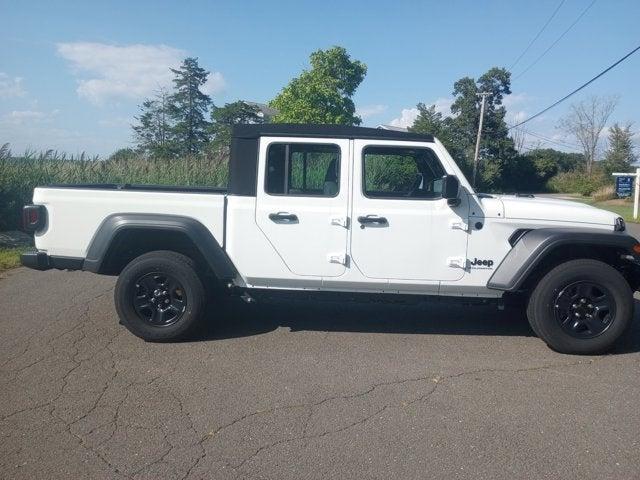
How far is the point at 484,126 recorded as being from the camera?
44.6 meters

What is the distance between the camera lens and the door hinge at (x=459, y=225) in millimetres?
5320

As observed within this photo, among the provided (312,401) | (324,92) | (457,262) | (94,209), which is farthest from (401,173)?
(324,92)

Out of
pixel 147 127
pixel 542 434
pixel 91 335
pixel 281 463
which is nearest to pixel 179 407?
pixel 281 463

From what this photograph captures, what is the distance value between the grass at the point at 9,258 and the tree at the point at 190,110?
25616mm

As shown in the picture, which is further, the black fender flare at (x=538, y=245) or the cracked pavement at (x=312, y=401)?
the black fender flare at (x=538, y=245)

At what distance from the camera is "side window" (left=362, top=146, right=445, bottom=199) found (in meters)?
5.48

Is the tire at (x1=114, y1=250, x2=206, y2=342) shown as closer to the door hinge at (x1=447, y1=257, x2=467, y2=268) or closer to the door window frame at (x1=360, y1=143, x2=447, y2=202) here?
the door window frame at (x1=360, y1=143, x2=447, y2=202)

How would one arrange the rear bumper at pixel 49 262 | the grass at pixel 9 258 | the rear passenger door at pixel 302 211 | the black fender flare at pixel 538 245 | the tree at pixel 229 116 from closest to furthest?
the black fender flare at pixel 538 245 < the rear passenger door at pixel 302 211 < the rear bumper at pixel 49 262 < the grass at pixel 9 258 < the tree at pixel 229 116

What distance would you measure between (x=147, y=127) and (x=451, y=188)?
110 ft

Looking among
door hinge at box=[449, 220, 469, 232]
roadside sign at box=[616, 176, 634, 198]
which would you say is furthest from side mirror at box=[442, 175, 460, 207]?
roadside sign at box=[616, 176, 634, 198]

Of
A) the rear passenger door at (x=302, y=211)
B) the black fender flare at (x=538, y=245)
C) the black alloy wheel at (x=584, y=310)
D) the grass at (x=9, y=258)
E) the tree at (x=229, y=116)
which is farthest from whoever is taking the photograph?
the tree at (x=229, y=116)

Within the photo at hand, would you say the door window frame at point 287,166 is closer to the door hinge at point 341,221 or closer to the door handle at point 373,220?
the door hinge at point 341,221

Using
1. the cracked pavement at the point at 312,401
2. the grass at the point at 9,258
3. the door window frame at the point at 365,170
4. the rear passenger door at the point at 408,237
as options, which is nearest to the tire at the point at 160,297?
the cracked pavement at the point at 312,401

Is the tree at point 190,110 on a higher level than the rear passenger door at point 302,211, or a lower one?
higher
